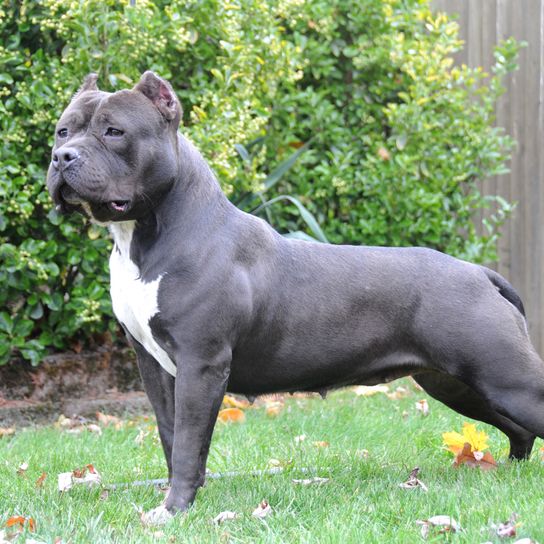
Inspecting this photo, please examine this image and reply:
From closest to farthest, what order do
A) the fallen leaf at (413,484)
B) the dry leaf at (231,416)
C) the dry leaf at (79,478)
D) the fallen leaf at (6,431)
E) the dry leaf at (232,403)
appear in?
the fallen leaf at (413,484), the dry leaf at (79,478), the fallen leaf at (6,431), the dry leaf at (231,416), the dry leaf at (232,403)

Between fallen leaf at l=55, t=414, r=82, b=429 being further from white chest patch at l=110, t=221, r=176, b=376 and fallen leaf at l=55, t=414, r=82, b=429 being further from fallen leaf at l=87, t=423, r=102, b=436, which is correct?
white chest patch at l=110, t=221, r=176, b=376

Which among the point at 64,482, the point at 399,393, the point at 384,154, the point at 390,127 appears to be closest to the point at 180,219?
the point at 64,482

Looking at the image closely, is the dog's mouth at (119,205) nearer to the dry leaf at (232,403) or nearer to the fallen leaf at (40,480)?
the fallen leaf at (40,480)

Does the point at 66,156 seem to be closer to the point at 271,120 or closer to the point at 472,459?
the point at 472,459

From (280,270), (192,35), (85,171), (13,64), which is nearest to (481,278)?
(280,270)

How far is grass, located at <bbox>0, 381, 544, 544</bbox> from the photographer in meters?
3.27

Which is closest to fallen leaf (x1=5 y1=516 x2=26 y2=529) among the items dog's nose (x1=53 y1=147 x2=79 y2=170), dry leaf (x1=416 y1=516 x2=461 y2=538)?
dog's nose (x1=53 y1=147 x2=79 y2=170)

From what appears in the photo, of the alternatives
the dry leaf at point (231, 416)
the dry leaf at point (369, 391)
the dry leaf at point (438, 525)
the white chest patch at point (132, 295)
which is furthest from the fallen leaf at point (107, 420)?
the dry leaf at point (438, 525)

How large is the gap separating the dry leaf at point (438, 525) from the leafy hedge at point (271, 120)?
124 inches

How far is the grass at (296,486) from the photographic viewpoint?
3.27 metres

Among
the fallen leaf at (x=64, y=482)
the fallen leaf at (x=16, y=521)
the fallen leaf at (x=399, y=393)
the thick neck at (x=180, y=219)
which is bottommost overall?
the fallen leaf at (x=399, y=393)

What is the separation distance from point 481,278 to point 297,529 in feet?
4.72

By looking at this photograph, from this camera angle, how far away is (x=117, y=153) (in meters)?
3.55

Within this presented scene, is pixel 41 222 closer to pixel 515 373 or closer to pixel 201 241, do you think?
pixel 201 241
